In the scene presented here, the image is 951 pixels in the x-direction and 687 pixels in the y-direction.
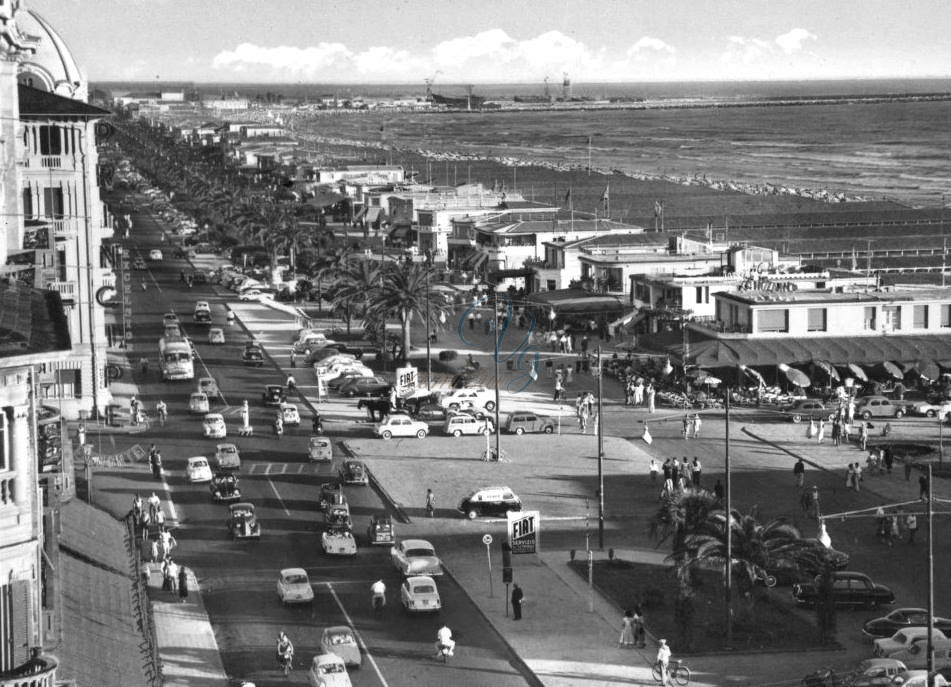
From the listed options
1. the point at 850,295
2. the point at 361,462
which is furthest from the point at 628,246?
the point at 361,462

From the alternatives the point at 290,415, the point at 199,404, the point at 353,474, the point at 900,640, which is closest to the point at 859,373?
the point at 290,415

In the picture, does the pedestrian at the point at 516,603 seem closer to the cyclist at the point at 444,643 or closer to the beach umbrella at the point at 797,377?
the cyclist at the point at 444,643

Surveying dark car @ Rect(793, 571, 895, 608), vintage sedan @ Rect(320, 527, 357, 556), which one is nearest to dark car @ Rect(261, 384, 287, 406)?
vintage sedan @ Rect(320, 527, 357, 556)

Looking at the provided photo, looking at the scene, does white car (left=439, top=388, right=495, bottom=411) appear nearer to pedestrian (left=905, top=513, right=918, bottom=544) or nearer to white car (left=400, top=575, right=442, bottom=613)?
pedestrian (left=905, top=513, right=918, bottom=544)

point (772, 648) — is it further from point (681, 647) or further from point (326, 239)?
point (326, 239)

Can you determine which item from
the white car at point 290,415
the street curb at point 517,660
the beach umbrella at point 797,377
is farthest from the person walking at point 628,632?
the beach umbrella at point 797,377

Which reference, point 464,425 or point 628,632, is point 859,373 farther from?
point 628,632
